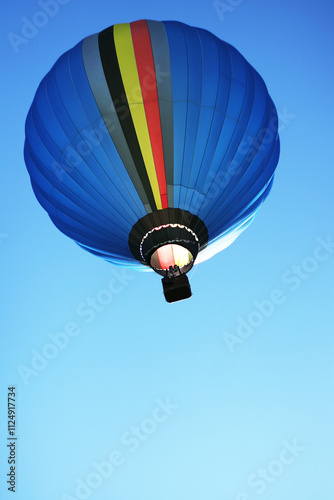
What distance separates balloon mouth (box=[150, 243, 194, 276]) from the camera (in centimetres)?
676

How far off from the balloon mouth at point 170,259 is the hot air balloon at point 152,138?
1 centimetres

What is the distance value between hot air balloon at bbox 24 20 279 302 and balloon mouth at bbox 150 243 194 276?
0.01 m

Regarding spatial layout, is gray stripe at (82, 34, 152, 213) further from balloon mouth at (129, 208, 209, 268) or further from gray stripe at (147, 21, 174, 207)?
gray stripe at (147, 21, 174, 207)

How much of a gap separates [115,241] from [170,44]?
248 centimetres

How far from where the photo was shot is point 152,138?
6617mm

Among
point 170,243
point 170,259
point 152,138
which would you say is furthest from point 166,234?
point 152,138

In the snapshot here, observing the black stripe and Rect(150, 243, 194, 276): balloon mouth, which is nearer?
the black stripe

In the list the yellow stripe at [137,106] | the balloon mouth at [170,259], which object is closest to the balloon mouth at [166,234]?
the balloon mouth at [170,259]

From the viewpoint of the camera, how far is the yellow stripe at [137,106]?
6.57 meters

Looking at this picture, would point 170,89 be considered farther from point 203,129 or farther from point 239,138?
point 239,138

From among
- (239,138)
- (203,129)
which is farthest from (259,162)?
(203,129)

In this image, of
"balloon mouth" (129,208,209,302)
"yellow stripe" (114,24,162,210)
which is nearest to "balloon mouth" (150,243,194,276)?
"balloon mouth" (129,208,209,302)

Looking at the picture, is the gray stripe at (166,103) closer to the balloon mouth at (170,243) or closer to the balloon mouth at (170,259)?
the balloon mouth at (170,243)

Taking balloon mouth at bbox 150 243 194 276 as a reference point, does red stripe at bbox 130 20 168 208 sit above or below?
above
